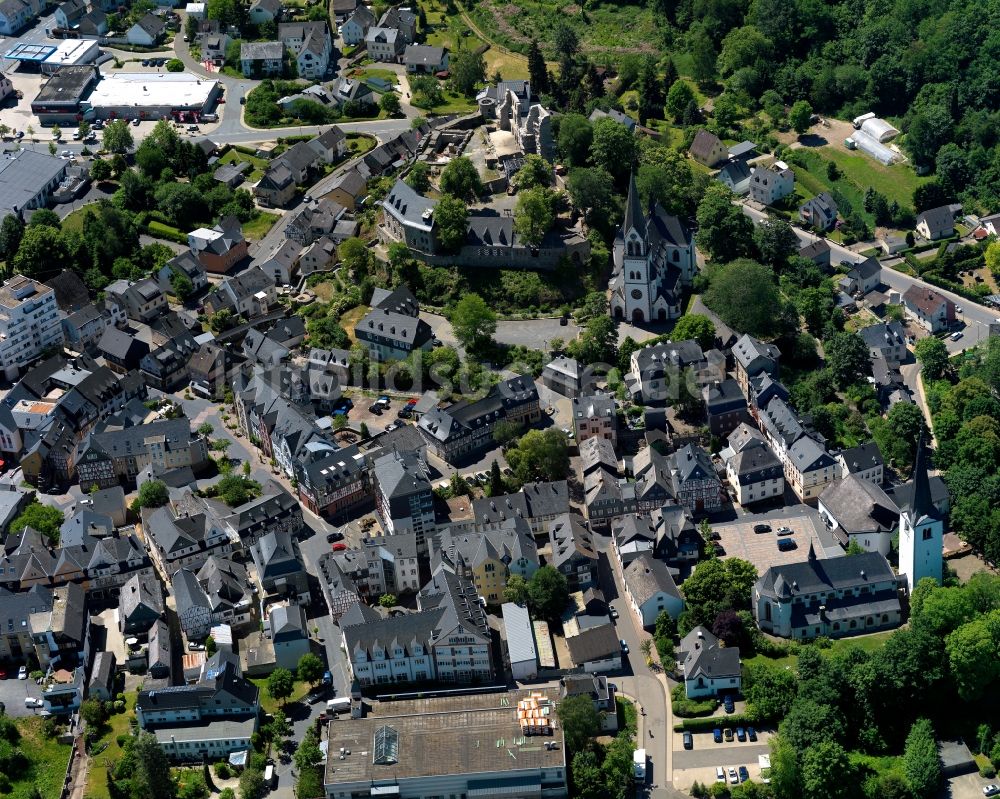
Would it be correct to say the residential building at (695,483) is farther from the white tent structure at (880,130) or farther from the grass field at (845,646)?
the white tent structure at (880,130)

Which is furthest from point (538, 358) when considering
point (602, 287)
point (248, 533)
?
point (248, 533)

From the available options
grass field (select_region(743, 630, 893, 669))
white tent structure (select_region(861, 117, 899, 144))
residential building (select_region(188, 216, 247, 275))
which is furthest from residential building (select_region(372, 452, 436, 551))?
white tent structure (select_region(861, 117, 899, 144))

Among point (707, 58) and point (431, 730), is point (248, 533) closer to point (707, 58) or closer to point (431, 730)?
point (431, 730)

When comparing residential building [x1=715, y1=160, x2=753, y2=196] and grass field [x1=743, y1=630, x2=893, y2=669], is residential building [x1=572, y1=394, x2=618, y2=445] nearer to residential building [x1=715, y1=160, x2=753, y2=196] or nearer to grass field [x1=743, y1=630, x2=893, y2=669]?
grass field [x1=743, y1=630, x2=893, y2=669]

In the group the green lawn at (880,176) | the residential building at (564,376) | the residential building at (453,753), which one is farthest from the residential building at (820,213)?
the residential building at (453,753)

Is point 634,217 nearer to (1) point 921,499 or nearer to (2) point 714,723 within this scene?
(1) point 921,499

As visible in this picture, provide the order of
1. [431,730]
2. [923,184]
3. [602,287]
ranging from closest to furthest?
[431,730] → [602,287] → [923,184]
